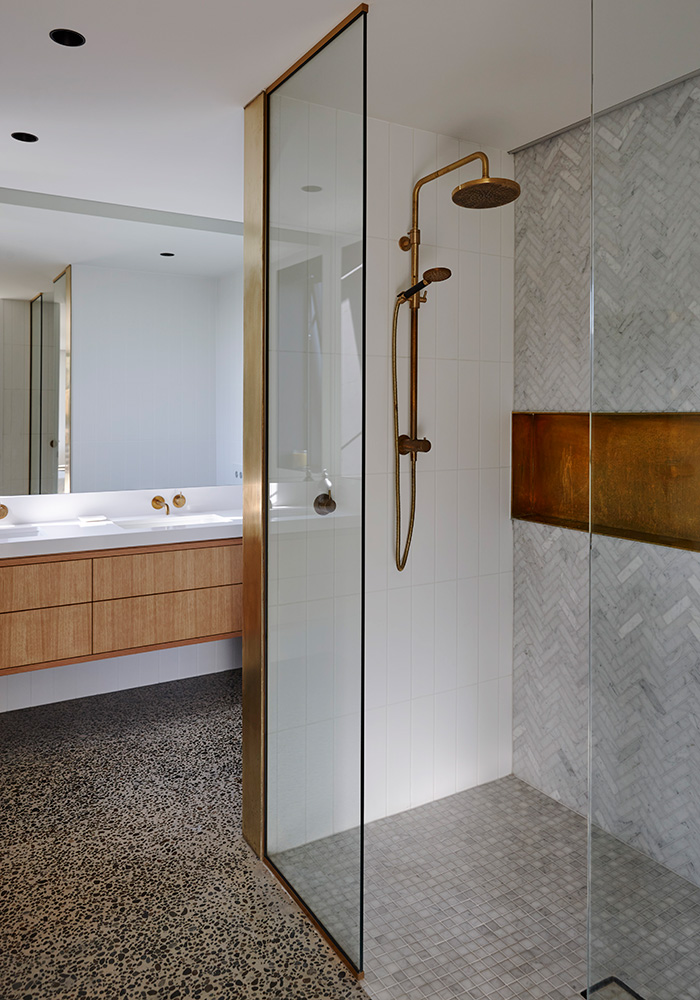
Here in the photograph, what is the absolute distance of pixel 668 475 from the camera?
3.93 ft

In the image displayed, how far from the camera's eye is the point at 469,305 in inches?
106

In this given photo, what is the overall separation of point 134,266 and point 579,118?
2344 mm

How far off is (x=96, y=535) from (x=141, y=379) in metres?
1.01

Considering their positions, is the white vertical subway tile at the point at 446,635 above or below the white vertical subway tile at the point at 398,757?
above

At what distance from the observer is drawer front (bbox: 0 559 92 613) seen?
3.05 metres

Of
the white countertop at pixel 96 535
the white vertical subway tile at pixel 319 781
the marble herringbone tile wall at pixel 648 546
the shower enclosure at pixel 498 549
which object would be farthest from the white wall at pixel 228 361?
the marble herringbone tile wall at pixel 648 546

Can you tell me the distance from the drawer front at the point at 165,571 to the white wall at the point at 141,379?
2.09 feet

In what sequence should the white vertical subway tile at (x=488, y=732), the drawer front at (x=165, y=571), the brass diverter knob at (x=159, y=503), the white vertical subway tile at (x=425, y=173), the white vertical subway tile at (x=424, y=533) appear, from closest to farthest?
the white vertical subway tile at (x=425, y=173), the white vertical subway tile at (x=424, y=533), the white vertical subway tile at (x=488, y=732), the drawer front at (x=165, y=571), the brass diverter knob at (x=159, y=503)

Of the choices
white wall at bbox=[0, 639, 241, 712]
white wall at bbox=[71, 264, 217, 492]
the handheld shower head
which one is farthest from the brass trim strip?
white wall at bbox=[0, 639, 241, 712]

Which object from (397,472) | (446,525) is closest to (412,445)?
(397,472)

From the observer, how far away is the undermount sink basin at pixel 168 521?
12.2ft

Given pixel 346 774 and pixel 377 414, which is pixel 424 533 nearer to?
pixel 377 414

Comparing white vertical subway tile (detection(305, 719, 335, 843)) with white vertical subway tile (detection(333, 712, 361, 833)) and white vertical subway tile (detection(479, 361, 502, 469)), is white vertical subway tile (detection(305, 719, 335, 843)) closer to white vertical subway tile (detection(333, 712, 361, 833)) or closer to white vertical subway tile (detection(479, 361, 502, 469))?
white vertical subway tile (detection(333, 712, 361, 833))

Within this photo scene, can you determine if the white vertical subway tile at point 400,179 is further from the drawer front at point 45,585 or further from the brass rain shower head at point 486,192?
the drawer front at point 45,585
